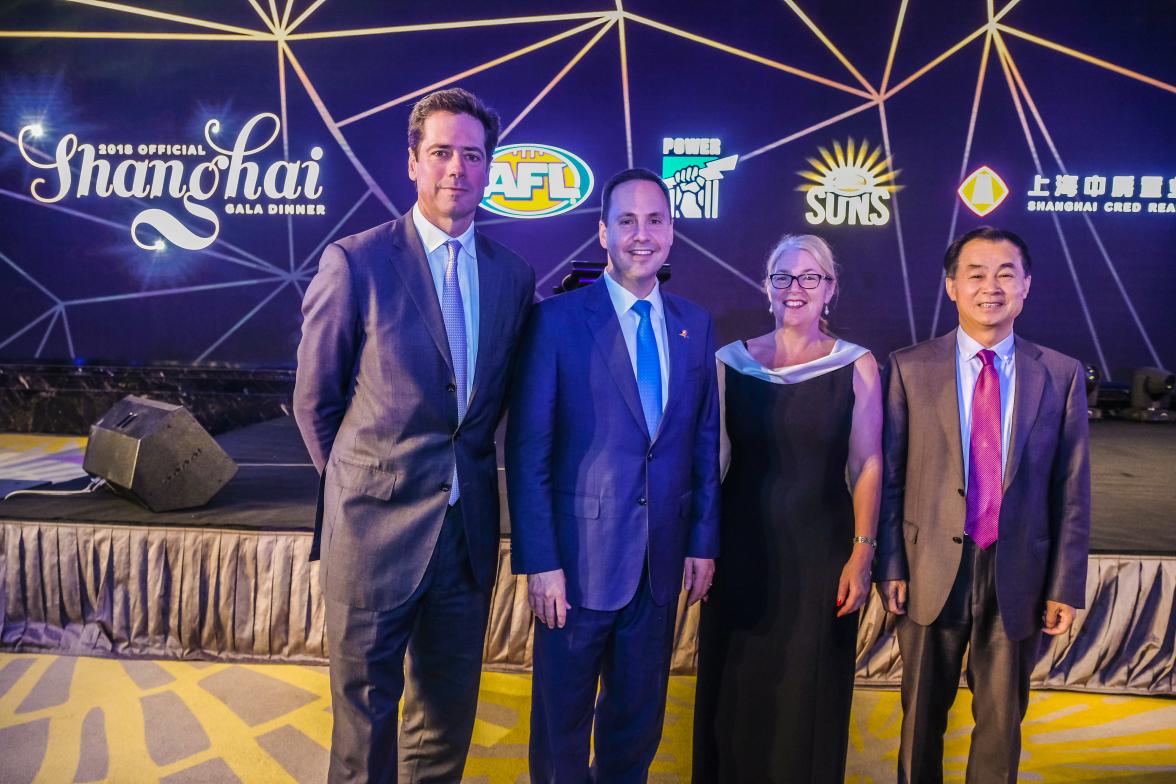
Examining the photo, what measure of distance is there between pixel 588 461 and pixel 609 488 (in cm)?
7

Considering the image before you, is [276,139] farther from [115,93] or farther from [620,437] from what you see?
[620,437]

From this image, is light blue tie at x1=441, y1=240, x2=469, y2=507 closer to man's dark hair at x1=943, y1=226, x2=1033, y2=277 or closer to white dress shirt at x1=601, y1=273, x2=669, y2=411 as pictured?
white dress shirt at x1=601, y1=273, x2=669, y2=411

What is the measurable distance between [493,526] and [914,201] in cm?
517

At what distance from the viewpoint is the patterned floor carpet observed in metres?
2.18

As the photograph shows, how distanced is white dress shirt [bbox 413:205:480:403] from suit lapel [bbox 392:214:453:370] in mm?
20

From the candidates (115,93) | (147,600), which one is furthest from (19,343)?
(147,600)

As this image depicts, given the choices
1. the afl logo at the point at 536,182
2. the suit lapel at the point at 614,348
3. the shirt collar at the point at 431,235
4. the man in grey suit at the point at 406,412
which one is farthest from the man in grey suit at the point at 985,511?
the afl logo at the point at 536,182

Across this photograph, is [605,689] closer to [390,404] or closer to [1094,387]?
[390,404]

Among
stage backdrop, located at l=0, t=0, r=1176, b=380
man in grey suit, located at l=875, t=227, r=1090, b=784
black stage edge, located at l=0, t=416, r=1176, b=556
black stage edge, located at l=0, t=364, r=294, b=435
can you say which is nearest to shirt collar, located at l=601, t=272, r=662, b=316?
man in grey suit, located at l=875, t=227, r=1090, b=784

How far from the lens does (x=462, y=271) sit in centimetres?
162

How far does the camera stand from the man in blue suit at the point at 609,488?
5.09ft

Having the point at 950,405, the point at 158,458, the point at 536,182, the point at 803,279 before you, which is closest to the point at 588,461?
the point at 803,279

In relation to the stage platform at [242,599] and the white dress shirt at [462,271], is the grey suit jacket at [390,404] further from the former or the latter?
the stage platform at [242,599]

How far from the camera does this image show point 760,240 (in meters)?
5.74
